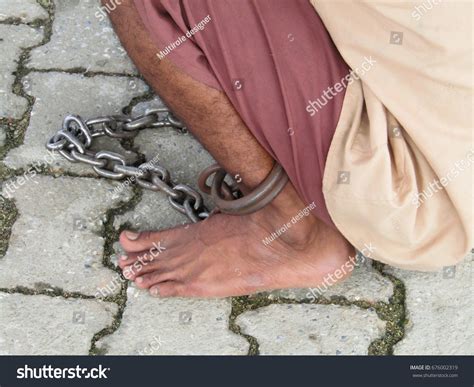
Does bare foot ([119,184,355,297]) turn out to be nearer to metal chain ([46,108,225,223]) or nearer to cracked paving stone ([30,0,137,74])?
metal chain ([46,108,225,223])

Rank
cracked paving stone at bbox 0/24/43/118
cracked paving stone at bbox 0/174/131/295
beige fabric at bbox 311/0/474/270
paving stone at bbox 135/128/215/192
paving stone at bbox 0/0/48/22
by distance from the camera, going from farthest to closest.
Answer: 1. paving stone at bbox 0/0/48/22
2. cracked paving stone at bbox 0/24/43/118
3. paving stone at bbox 135/128/215/192
4. cracked paving stone at bbox 0/174/131/295
5. beige fabric at bbox 311/0/474/270

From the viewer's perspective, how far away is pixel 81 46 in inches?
120

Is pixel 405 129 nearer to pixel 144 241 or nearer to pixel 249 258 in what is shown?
pixel 249 258

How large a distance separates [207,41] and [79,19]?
126 cm

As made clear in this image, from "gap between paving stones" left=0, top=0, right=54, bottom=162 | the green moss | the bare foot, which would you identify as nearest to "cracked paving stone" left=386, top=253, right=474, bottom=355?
the bare foot

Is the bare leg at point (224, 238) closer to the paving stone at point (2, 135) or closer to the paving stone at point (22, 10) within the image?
the paving stone at point (2, 135)

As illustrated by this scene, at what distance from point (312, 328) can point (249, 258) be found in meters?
0.26

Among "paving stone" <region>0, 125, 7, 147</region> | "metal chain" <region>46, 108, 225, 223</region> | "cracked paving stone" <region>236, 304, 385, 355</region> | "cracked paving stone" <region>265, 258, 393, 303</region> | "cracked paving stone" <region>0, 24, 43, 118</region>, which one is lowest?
"cracked paving stone" <region>236, 304, 385, 355</region>

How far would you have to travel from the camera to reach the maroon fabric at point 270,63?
1.99 metres

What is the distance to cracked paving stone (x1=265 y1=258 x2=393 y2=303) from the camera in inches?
90.8

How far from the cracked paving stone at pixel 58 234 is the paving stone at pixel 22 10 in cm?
86

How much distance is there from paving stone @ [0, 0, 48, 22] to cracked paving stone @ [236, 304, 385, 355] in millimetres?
1570

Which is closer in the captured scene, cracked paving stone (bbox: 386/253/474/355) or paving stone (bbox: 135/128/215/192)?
cracked paving stone (bbox: 386/253/474/355)

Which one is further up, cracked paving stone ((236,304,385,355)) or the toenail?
the toenail
